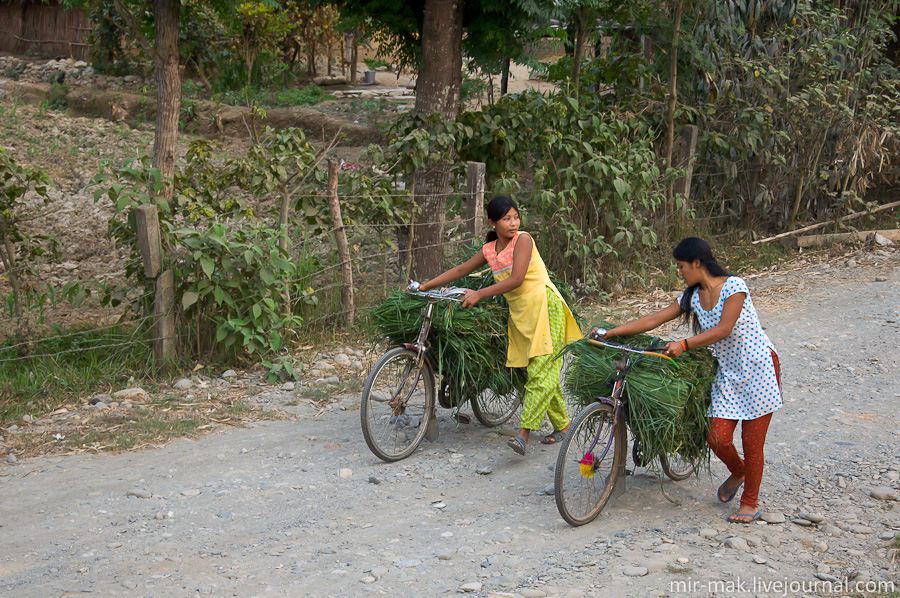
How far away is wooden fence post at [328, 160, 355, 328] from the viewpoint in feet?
22.1

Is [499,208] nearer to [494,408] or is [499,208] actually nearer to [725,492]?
[494,408]

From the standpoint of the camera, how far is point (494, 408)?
5445mm

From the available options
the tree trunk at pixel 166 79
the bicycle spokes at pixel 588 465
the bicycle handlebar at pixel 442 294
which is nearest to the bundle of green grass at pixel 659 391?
the bicycle spokes at pixel 588 465

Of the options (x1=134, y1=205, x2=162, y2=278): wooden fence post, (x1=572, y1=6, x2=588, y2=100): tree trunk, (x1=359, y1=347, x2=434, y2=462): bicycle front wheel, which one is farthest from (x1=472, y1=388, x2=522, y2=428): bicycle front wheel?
(x1=572, y1=6, x2=588, y2=100): tree trunk

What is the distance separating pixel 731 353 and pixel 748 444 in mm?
458

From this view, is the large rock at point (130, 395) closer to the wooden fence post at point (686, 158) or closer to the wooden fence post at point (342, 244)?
the wooden fence post at point (342, 244)

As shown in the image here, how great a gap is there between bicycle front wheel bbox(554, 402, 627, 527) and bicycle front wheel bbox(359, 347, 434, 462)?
1143mm

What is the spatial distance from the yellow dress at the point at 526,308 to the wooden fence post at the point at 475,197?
2.65 m

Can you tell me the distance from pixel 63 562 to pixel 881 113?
10261 mm

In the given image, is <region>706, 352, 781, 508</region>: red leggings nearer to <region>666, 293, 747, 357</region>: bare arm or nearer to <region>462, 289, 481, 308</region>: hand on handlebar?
<region>666, 293, 747, 357</region>: bare arm

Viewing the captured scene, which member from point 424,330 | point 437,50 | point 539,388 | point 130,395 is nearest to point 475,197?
point 437,50

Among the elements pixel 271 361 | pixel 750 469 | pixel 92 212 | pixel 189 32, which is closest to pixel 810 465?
pixel 750 469

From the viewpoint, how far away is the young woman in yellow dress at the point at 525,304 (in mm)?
4633

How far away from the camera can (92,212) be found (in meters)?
11.8
